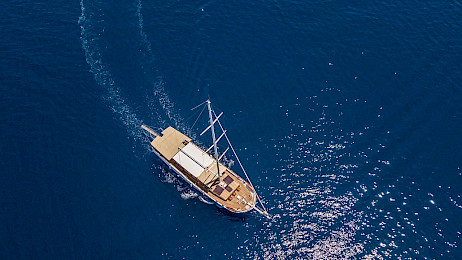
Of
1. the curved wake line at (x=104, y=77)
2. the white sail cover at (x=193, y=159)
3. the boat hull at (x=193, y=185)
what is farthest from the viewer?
the curved wake line at (x=104, y=77)

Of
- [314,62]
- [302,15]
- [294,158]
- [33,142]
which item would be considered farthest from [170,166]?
[302,15]

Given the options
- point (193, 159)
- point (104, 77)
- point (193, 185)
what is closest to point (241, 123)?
point (193, 159)

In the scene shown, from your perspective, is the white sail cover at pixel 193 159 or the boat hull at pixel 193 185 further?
the white sail cover at pixel 193 159

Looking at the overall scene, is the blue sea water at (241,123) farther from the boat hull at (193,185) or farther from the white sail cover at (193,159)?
the white sail cover at (193,159)

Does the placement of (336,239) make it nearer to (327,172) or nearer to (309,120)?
(327,172)

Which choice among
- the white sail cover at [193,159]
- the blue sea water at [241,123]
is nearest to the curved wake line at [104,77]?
the blue sea water at [241,123]

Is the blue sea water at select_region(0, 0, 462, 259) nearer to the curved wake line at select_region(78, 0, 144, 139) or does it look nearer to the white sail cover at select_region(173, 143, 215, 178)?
the curved wake line at select_region(78, 0, 144, 139)

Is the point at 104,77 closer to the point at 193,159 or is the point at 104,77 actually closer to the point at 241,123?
the point at 193,159
